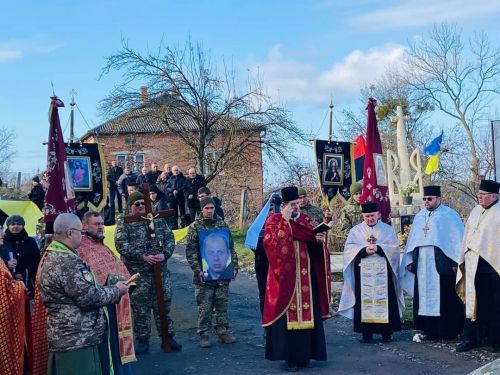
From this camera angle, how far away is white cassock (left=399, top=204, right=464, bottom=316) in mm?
8242

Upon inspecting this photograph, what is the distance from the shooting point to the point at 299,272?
7180mm

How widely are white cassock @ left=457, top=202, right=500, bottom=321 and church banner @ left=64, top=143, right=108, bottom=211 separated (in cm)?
517

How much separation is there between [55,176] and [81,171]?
94.2 inches

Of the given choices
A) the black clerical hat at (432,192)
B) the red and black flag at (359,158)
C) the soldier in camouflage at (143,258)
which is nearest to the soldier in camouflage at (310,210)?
the black clerical hat at (432,192)

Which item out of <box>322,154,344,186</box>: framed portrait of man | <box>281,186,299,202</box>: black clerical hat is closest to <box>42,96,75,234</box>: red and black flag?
<box>281,186,299,202</box>: black clerical hat

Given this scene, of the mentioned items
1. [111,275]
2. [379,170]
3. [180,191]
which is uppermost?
[379,170]

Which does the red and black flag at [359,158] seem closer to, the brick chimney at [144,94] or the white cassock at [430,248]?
the white cassock at [430,248]

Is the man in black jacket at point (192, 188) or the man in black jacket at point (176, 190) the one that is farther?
the man in black jacket at point (176, 190)

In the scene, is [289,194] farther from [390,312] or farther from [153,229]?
[390,312]

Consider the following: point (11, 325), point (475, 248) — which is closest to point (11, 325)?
point (11, 325)

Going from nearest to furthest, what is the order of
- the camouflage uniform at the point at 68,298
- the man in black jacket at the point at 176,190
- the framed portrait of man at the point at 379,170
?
the camouflage uniform at the point at 68,298
the framed portrait of man at the point at 379,170
the man in black jacket at the point at 176,190

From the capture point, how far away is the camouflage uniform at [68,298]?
186 inches

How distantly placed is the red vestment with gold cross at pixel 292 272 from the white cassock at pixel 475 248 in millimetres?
1777

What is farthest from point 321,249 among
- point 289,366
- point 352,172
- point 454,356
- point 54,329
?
point 352,172
